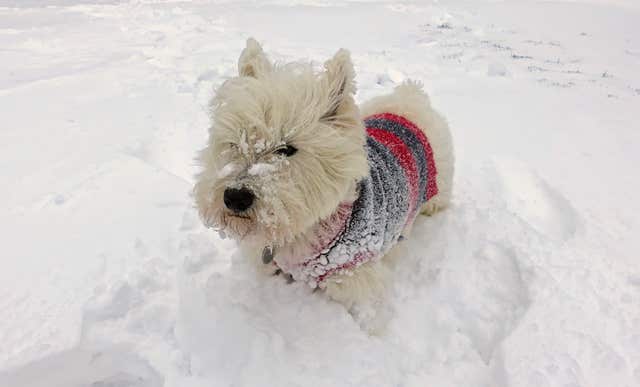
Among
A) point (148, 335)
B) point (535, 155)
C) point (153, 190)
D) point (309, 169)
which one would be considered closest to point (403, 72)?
point (535, 155)

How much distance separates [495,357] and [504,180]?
208cm

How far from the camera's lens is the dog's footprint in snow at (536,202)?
3631mm

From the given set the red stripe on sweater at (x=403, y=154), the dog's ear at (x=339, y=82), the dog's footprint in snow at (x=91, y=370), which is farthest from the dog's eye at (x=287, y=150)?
the dog's footprint in snow at (x=91, y=370)

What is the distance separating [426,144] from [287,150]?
158cm

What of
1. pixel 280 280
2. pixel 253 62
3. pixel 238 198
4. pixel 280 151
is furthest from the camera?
pixel 280 280

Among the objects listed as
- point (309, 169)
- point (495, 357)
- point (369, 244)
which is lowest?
point (495, 357)

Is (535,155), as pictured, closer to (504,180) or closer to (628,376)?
(504,180)

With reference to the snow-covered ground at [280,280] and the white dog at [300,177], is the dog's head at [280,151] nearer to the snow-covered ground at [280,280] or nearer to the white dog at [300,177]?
the white dog at [300,177]

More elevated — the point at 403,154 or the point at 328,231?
the point at 403,154

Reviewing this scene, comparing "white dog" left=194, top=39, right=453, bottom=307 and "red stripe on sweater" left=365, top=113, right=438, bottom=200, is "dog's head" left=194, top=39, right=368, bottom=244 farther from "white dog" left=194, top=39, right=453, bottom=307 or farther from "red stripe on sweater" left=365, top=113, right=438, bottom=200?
"red stripe on sweater" left=365, top=113, right=438, bottom=200

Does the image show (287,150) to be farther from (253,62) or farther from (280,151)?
(253,62)

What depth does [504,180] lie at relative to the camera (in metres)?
4.23

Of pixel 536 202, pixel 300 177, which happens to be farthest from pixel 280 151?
pixel 536 202

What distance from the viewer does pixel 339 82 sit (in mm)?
2367
